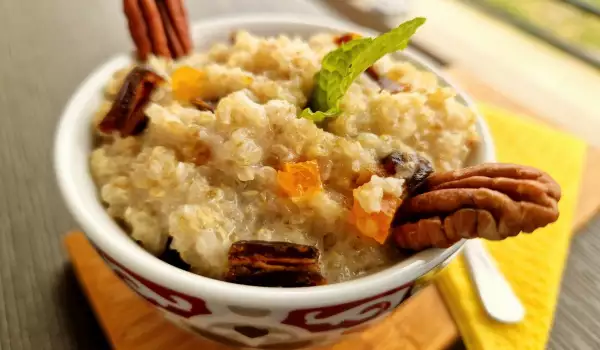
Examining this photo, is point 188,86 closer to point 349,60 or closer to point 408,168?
point 349,60

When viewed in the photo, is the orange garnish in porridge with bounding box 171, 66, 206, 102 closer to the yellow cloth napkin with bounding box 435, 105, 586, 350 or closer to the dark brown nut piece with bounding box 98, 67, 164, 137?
the dark brown nut piece with bounding box 98, 67, 164, 137

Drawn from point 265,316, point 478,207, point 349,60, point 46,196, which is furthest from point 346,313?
point 46,196

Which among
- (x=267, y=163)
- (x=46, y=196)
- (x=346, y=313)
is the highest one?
(x=267, y=163)

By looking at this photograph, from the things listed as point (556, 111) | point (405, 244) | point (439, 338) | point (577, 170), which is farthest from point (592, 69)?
point (405, 244)

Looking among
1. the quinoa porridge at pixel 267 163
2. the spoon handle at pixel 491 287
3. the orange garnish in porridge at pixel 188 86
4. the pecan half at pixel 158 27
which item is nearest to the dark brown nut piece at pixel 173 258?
the quinoa porridge at pixel 267 163

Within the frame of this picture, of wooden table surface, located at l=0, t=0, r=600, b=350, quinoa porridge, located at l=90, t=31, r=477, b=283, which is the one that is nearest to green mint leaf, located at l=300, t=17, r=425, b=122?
quinoa porridge, located at l=90, t=31, r=477, b=283

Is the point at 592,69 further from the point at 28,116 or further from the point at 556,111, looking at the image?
the point at 28,116

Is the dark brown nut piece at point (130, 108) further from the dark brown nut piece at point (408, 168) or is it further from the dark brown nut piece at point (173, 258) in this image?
the dark brown nut piece at point (408, 168)
